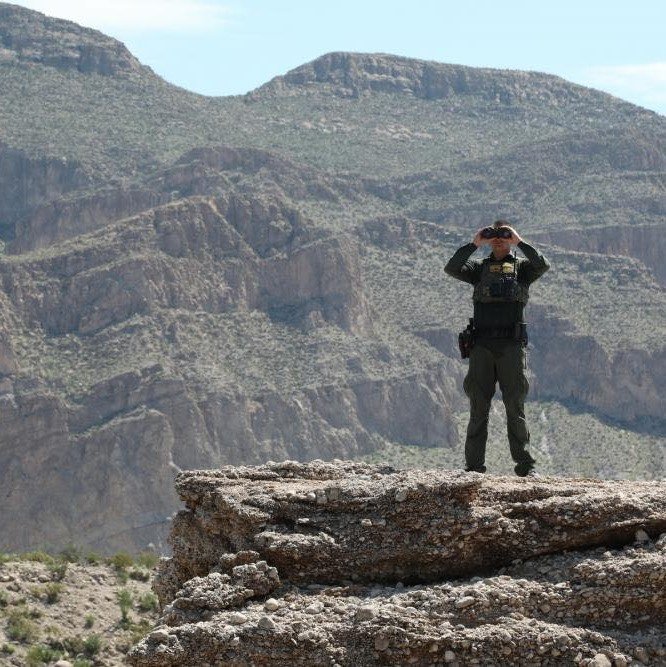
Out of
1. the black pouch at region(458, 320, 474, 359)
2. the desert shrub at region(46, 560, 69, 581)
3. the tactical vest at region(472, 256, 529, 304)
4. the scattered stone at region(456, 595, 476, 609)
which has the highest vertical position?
the tactical vest at region(472, 256, 529, 304)

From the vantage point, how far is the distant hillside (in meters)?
95.1

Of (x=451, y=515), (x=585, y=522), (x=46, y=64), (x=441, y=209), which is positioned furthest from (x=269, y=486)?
(x=46, y=64)

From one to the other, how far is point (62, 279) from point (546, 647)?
310ft

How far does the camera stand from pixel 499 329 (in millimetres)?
13133

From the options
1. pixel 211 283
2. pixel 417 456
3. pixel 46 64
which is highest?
pixel 46 64

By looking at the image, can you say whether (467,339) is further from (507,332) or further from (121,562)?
(121,562)

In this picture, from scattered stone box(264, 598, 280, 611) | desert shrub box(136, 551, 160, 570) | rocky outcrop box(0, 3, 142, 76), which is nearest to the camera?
scattered stone box(264, 598, 280, 611)

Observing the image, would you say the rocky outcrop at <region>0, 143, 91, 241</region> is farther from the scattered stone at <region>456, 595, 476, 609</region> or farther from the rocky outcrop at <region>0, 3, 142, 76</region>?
the scattered stone at <region>456, 595, 476, 609</region>

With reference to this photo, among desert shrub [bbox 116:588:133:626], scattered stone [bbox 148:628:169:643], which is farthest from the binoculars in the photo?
desert shrub [bbox 116:588:133:626]

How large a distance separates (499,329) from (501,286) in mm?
347

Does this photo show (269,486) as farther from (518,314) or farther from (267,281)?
(267,281)

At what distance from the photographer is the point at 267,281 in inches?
4363

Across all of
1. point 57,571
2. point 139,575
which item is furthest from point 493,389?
point 139,575

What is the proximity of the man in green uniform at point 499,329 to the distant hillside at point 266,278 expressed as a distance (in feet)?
233
